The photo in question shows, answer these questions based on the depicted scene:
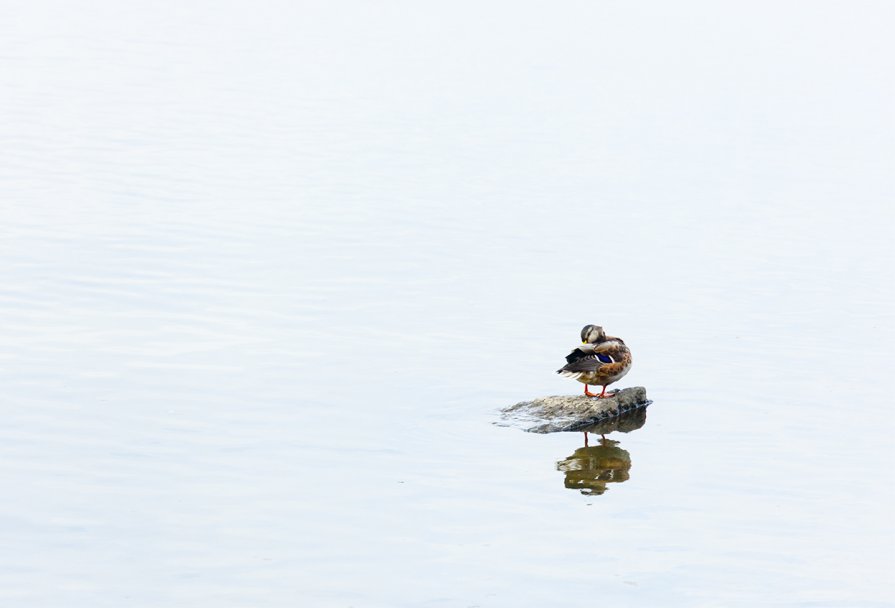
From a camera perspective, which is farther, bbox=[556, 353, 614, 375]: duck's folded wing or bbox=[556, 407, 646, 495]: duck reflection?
bbox=[556, 353, 614, 375]: duck's folded wing

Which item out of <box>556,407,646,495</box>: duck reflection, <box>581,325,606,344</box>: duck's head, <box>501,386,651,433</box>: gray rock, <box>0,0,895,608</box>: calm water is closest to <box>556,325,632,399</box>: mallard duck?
<box>581,325,606,344</box>: duck's head

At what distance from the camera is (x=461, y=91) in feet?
138

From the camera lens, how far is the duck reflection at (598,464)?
42.4 ft

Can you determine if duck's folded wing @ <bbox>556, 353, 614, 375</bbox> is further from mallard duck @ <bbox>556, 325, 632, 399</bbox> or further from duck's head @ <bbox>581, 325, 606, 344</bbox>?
duck's head @ <bbox>581, 325, 606, 344</bbox>

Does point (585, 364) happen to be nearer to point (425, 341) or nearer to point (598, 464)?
Answer: point (598, 464)

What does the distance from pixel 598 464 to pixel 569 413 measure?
3.89 feet

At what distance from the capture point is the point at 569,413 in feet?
47.9

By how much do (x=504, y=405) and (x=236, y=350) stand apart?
11.2ft

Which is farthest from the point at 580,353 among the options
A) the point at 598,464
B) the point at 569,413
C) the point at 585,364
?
the point at 598,464

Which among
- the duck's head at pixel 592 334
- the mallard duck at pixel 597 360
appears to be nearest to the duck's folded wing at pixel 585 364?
the mallard duck at pixel 597 360

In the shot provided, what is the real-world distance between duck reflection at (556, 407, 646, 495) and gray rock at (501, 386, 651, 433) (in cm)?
7

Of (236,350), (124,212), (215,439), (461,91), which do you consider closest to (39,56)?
(461,91)

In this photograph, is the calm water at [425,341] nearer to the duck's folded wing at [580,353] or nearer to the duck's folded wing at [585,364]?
the duck's folded wing at [585,364]

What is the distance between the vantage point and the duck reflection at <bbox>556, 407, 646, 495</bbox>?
12914mm
